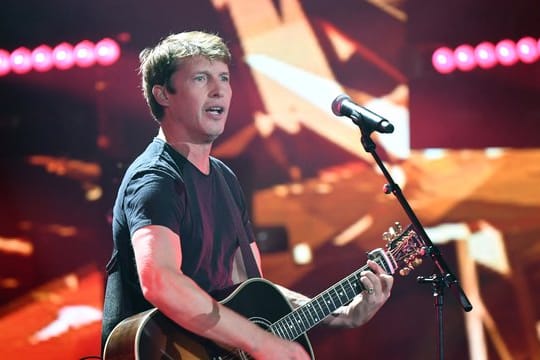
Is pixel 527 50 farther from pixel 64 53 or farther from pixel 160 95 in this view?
pixel 64 53

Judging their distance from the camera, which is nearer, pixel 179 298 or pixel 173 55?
pixel 179 298

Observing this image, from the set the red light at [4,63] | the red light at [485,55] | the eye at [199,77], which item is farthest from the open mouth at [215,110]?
the red light at [4,63]

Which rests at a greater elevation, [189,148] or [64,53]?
[64,53]

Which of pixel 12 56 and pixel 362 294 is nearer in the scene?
pixel 362 294

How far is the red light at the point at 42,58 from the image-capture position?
5.39 metres

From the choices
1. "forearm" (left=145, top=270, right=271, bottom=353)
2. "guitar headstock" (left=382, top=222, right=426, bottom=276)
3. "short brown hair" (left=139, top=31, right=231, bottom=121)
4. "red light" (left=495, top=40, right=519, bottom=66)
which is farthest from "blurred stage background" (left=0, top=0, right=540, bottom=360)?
"forearm" (left=145, top=270, right=271, bottom=353)

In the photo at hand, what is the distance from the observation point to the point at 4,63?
5422 mm

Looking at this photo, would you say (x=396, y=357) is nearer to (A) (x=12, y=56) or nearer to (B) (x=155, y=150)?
(B) (x=155, y=150)

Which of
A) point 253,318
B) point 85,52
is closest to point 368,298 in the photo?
point 253,318

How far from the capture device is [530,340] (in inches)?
201

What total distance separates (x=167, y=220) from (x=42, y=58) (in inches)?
127

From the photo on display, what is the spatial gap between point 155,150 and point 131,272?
1.54ft

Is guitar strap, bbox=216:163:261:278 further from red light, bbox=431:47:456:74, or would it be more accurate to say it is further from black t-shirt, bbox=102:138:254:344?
red light, bbox=431:47:456:74

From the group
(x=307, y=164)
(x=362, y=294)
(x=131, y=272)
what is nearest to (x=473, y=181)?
(x=307, y=164)
